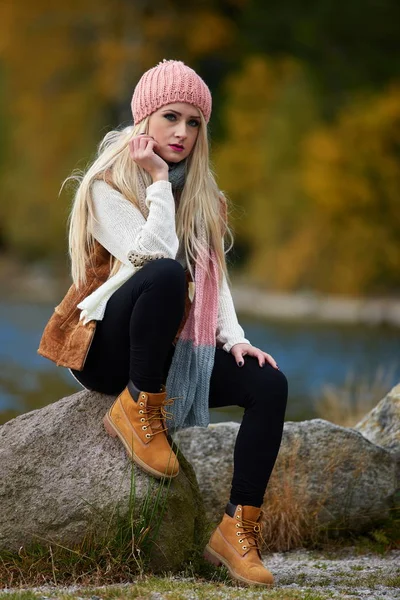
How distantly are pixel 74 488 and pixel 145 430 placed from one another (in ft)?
0.89

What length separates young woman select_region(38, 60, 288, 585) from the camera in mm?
3074

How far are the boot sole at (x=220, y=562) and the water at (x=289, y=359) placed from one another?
435 centimetres

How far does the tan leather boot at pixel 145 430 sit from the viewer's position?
3.07 m

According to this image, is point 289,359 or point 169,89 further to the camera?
point 289,359

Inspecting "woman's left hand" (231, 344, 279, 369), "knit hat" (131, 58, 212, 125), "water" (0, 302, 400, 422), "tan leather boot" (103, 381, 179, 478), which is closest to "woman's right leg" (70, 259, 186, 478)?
"tan leather boot" (103, 381, 179, 478)

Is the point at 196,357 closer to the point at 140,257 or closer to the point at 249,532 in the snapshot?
the point at 140,257

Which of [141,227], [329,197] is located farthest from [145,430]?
[329,197]

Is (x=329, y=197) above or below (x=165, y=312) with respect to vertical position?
above

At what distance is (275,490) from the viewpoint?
4.20 m

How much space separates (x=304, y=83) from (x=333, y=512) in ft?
53.0

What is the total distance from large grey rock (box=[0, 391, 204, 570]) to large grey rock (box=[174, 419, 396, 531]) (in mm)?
991

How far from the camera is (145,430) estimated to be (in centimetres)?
307

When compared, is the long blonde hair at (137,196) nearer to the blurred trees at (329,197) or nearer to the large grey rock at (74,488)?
the large grey rock at (74,488)

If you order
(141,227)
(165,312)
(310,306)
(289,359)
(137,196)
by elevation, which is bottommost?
(165,312)
